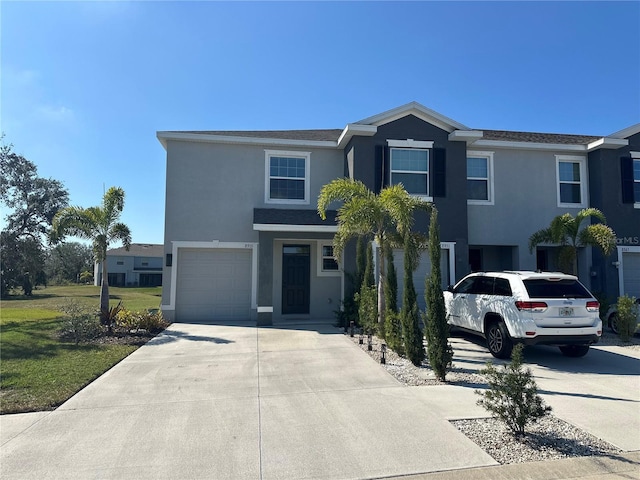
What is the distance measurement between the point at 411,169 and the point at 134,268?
50933 millimetres

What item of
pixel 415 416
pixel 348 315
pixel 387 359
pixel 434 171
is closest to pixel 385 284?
pixel 387 359

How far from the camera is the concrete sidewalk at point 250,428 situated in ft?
12.8

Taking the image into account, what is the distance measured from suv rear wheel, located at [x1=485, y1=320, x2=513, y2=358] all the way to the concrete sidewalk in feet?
7.65

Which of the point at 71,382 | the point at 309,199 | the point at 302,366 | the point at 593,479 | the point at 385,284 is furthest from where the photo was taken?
the point at 309,199

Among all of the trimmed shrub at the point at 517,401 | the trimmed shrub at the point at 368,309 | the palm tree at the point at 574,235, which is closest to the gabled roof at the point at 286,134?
the trimmed shrub at the point at 368,309

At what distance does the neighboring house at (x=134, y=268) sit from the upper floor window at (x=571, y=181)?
50.7m

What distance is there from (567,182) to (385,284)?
9537mm

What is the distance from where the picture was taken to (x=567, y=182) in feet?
47.8

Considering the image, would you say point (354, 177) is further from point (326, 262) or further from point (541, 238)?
point (541, 238)

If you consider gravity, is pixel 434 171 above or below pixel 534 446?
above

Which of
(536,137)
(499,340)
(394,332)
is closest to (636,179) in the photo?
(536,137)

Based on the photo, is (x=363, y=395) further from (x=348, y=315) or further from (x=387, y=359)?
(x=348, y=315)

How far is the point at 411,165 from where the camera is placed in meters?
13.3

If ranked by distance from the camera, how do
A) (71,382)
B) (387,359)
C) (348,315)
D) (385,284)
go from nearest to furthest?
(71,382) < (387,359) < (385,284) < (348,315)
